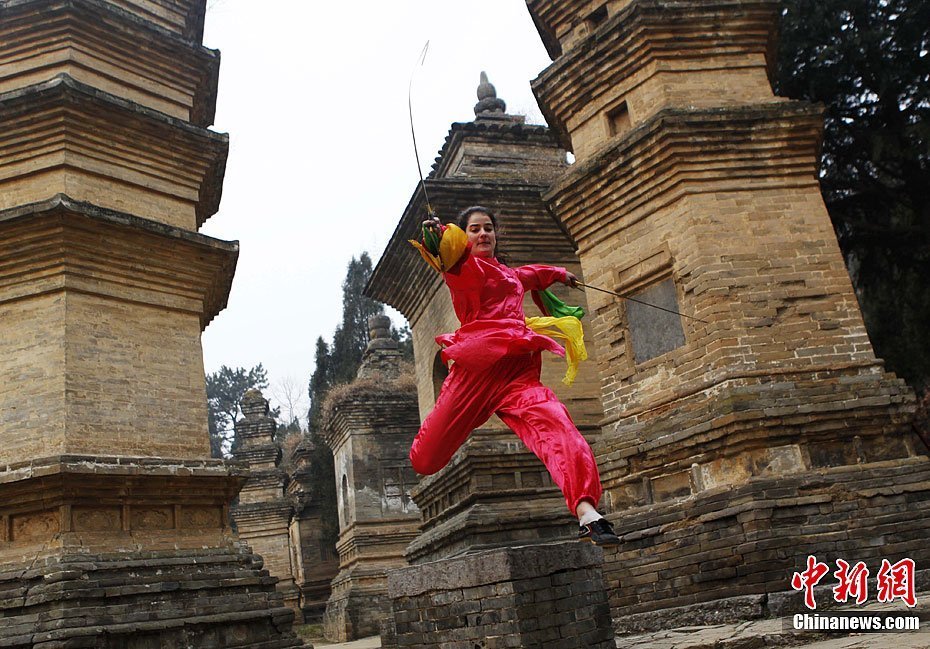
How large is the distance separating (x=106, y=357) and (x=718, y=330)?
5831 millimetres

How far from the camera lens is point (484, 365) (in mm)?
4301

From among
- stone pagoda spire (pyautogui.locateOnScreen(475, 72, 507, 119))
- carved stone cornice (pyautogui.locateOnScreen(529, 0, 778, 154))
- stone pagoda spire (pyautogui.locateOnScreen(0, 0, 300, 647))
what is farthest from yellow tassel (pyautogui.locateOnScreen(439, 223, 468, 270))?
stone pagoda spire (pyautogui.locateOnScreen(475, 72, 507, 119))

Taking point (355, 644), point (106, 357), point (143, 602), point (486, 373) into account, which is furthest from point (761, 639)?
point (355, 644)

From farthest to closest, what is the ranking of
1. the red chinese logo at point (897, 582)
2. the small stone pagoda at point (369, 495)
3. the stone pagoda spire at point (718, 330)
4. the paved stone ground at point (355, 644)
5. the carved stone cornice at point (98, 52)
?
1. the small stone pagoda at point (369, 495)
2. the paved stone ground at point (355, 644)
3. the carved stone cornice at point (98, 52)
4. the stone pagoda spire at point (718, 330)
5. the red chinese logo at point (897, 582)

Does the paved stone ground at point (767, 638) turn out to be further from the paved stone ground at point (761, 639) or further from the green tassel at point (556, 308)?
the green tassel at point (556, 308)

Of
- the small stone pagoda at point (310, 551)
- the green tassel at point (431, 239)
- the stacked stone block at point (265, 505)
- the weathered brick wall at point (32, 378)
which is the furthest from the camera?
the stacked stone block at point (265, 505)

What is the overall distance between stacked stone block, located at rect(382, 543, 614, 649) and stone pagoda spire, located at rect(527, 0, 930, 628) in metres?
1.98

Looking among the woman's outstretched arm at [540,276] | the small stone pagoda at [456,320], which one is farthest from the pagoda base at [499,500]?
the woman's outstretched arm at [540,276]

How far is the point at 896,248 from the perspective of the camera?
11.3 meters

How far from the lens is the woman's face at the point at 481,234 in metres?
4.63

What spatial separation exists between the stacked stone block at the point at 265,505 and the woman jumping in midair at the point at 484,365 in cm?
1777

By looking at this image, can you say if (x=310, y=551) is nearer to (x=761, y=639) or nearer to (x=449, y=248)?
(x=761, y=639)

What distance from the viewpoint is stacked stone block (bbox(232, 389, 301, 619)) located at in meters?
21.9

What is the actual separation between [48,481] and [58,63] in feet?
16.3
